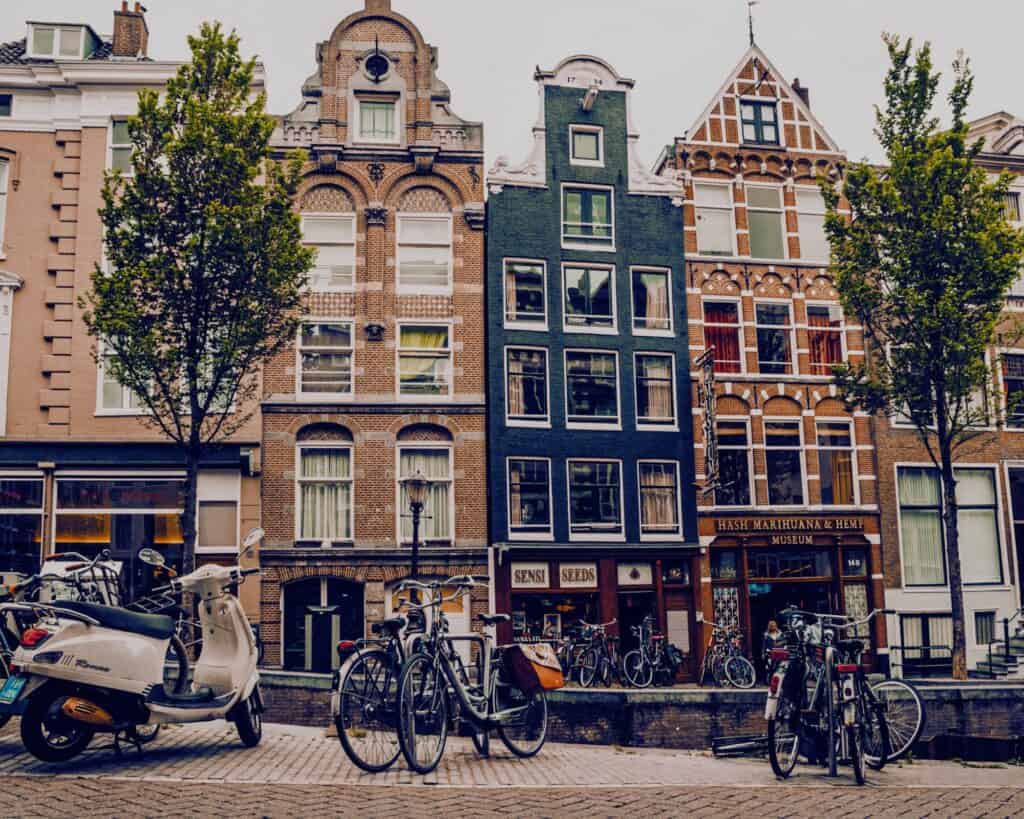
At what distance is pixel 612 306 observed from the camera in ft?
87.3

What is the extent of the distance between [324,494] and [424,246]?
6.65 m

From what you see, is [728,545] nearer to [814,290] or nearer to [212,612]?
[814,290]

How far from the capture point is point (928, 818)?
7910 millimetres

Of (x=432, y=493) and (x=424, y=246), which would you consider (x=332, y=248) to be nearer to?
(x=424, y=246)

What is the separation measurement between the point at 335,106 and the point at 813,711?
20.5 meters

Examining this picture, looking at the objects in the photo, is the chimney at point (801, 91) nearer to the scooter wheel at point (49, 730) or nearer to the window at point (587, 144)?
the window at point (587, 144)

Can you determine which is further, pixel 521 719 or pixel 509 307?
pixel 509 307

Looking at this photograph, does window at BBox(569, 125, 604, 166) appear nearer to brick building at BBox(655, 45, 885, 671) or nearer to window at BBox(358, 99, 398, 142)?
brick building at BBox(655, 45, 885, 671)

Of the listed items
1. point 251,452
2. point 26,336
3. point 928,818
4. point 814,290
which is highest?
point 814,290

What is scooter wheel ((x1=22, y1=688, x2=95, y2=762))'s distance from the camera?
8.09m

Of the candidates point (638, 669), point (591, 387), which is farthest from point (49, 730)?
point (591, 387)

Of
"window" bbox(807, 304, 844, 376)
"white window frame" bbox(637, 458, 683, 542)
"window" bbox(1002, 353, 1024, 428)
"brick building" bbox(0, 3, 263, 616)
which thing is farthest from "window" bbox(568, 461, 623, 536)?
"window" bbox(1002, 353, 1024, 428)

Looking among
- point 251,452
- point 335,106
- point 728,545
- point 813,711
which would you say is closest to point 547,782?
point 813,711

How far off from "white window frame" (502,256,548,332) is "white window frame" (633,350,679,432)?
2557mm
